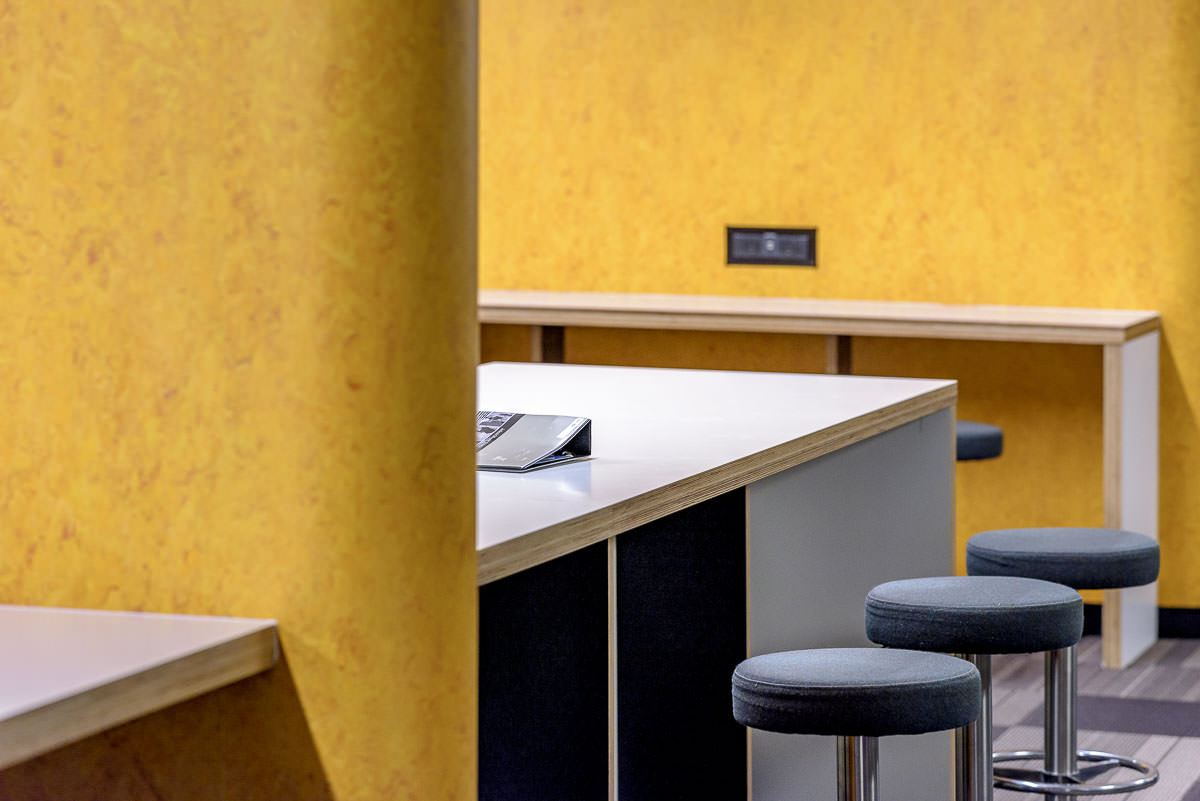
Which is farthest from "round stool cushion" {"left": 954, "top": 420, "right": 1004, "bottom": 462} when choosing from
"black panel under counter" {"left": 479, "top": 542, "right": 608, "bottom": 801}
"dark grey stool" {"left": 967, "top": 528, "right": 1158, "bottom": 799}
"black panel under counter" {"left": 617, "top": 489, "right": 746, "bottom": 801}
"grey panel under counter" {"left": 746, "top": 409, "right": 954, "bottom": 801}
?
"black panel under counter" {"left": 479, "top": 542, "right": 608, "bottom": 801}

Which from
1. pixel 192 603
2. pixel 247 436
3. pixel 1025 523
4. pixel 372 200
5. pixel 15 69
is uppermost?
pixel 15 69

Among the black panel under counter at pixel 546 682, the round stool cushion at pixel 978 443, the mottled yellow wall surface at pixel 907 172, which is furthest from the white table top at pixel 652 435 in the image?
the mottled yellow wall surface at pixel 907 172

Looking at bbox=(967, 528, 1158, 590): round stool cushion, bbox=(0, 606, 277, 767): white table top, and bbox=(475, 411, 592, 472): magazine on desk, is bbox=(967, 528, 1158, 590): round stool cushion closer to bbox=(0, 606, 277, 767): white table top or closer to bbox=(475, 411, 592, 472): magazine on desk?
bbox=(475, 411, 592, 472): magazine on desk

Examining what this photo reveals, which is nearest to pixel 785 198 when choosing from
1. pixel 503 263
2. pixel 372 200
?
pixel 503 263

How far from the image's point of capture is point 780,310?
14.9ft

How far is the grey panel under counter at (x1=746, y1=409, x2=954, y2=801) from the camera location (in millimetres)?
2350

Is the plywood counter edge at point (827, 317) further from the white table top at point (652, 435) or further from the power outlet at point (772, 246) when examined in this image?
the white table top at point (652, 435)

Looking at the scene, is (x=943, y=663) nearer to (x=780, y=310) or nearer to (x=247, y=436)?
(x=247, y=436)

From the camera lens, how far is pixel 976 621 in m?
2.26

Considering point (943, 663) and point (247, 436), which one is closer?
point (247, 436)

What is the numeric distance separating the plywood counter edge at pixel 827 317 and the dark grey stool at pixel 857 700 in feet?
7.63

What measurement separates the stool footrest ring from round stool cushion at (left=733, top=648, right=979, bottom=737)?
102 cm

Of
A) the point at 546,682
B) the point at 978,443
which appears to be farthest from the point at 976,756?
the point at 978,443

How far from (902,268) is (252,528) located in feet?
12.3
